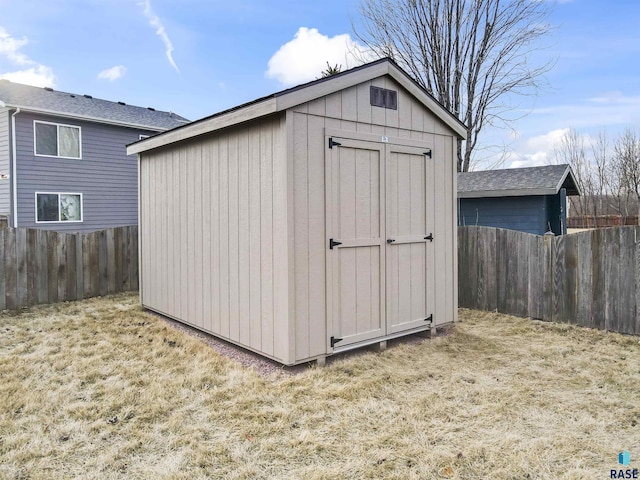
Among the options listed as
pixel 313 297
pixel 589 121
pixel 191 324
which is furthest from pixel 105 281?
pixel 589 121

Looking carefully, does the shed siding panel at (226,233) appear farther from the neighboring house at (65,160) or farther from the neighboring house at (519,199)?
the neighboring house at (65,160)

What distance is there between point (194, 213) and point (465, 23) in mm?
11478

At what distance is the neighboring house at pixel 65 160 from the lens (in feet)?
37.1

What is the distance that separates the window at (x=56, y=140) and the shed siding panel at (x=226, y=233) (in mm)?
7517

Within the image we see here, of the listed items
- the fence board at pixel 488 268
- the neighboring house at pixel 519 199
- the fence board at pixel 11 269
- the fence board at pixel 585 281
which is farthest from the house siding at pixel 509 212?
the fence board at pixel 11 269

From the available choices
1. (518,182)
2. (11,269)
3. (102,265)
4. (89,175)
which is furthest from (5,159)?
(518,182)

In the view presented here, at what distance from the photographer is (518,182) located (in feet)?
32.6

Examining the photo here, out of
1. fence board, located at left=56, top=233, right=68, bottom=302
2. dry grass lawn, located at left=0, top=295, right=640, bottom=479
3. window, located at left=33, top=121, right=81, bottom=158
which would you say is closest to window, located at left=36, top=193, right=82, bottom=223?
window, located at left=33, top=121, right=81, bottom=158

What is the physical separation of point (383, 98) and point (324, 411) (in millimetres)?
3022

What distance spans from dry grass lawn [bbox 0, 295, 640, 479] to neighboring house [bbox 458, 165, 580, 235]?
5.32 meters

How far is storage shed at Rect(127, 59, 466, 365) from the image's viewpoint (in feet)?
12.6

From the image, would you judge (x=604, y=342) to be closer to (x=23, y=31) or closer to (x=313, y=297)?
(x=313, y=297)

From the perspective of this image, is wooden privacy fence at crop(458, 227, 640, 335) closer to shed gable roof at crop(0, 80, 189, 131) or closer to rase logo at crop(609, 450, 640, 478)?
rase logo at crop(609, 450, 640, 478)

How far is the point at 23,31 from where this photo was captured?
9.64 m
